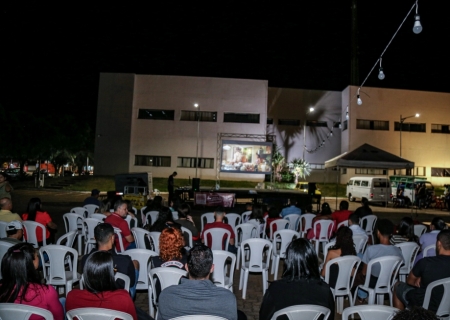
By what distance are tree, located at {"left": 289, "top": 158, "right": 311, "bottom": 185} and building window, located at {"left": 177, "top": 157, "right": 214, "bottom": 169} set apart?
7.56 m

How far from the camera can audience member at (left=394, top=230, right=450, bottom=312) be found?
3484 mm

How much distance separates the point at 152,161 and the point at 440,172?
26795 mm

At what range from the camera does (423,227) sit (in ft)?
25.3

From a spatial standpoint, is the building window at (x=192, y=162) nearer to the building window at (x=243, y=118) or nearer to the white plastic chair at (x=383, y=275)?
the building window at (x=243, y=118)

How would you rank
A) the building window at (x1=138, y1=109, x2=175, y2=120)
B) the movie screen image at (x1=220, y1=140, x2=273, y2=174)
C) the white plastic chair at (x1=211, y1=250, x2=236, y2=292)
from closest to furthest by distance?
the white plastic chair at (x1=211, y1=250, x2=236, y2=292), the movie screen image at (x1=220, y1=140, x2=273, y2=174), the building window at (x1=138, y1=109, x2=175, y2=120)

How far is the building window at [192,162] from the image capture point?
3362cm

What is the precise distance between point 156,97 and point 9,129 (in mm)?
12402

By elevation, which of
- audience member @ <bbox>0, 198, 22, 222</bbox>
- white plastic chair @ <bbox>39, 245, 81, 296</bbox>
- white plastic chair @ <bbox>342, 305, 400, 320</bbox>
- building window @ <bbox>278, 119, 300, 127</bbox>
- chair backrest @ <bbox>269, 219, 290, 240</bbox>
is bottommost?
white plastic chair @ <bbox>39, 245, 81, 296</bbox>

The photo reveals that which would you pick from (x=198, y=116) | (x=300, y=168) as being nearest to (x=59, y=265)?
(x=198, y=116)

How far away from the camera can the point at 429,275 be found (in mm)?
3645

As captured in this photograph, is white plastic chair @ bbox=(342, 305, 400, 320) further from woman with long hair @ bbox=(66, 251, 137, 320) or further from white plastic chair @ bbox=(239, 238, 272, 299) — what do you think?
white plastic chair @ bbox=(239, 238, 272, 299)

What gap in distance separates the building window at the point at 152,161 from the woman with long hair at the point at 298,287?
103ft

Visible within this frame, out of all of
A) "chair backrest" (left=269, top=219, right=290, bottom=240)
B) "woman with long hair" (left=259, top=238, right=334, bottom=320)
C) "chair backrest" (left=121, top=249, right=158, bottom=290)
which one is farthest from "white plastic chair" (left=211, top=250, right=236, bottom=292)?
"chair backrest" (left=269, top=219, right=290, bottom=240)

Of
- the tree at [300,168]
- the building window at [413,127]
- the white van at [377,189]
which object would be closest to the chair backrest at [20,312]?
the white van at [377,189]
